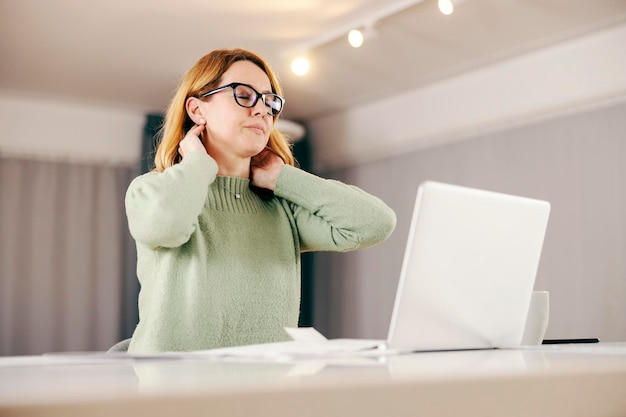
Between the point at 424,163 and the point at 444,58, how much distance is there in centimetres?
82

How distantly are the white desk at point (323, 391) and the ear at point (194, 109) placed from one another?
1.13m

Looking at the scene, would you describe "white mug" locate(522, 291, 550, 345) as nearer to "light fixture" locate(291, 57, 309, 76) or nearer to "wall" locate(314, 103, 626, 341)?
"wall" locate(314, 103, 626, 341)

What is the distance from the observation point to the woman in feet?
4.62

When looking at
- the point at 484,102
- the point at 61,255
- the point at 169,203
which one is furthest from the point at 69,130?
the point at 169,203

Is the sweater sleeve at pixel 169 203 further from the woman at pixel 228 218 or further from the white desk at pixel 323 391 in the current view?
the white desk at pixel 323 391

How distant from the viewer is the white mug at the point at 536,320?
1.29m

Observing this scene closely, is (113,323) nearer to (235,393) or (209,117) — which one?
(209,117)

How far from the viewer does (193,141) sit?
1.61m

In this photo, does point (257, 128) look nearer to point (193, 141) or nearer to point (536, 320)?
point (193, 141)

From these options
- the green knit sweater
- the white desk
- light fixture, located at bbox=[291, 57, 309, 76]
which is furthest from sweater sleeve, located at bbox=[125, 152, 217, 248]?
light fixture, located at bbox=[291, 57, 309, 76]

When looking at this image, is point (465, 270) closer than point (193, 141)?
Yes

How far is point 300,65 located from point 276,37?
0.27 metres

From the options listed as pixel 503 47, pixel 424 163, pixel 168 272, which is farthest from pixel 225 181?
pixel 424 163

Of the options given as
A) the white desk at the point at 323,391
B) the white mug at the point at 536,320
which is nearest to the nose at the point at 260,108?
the white mug at the point at 536,320
